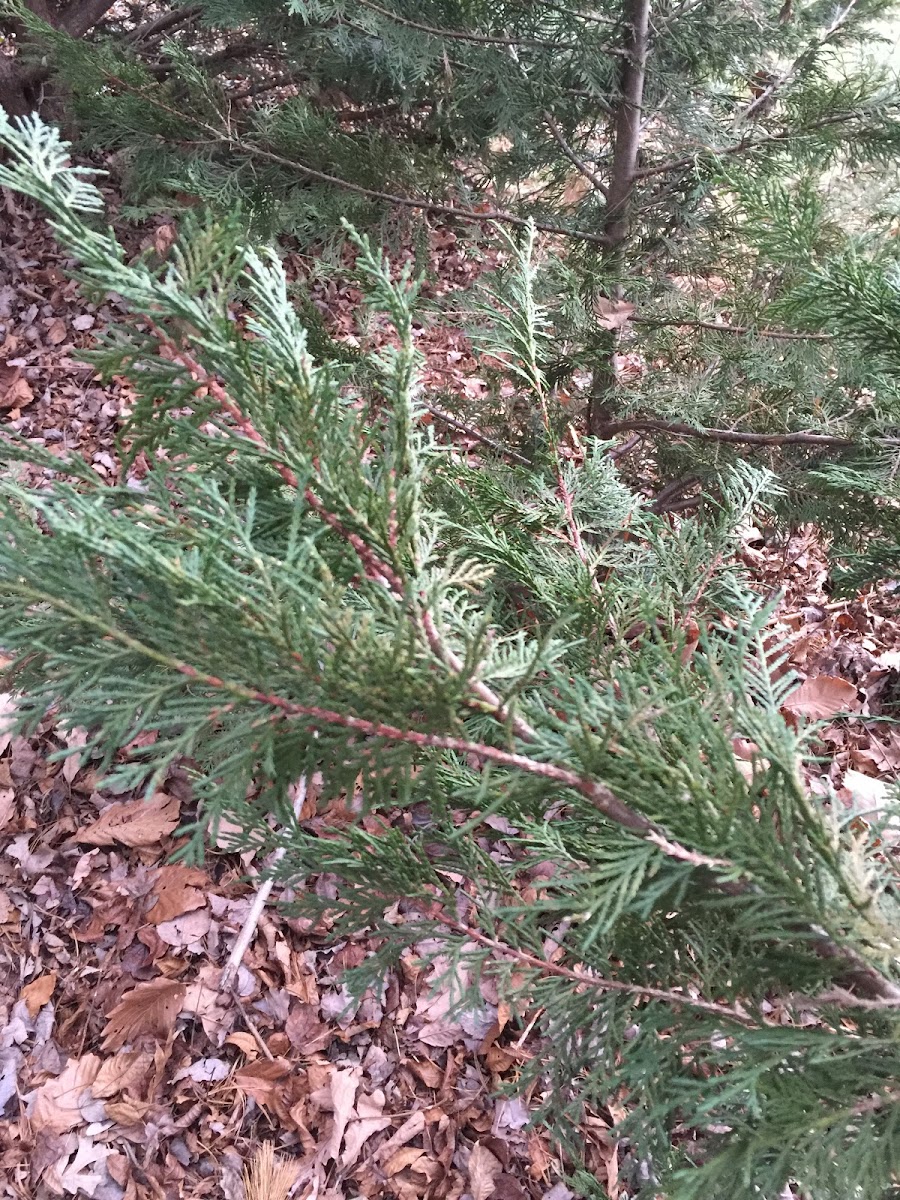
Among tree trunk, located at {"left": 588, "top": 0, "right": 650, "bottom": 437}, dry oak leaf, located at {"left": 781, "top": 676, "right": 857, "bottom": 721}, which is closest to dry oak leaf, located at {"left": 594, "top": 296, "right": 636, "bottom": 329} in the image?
tree trunk, located at {"left": 588, "top": 0, "right": 650, "bottom": 437}

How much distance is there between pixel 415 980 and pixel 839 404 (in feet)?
7.84

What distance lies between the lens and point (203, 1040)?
7.20 feet

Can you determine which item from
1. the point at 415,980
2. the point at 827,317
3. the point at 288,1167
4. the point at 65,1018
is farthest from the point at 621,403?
the point at 65,1018

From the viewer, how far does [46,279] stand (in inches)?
171

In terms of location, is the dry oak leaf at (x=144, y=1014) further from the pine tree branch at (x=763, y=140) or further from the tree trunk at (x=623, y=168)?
the pine tree branch at (x=763, y=140)

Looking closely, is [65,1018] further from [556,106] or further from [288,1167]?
[556,106]

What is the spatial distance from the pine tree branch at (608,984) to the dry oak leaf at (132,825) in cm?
165

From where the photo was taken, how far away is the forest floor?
6.57 ft

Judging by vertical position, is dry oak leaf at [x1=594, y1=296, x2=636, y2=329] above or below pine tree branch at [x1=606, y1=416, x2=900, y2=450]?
above

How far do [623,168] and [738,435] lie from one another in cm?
101

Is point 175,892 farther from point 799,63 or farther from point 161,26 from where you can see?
point 161,26

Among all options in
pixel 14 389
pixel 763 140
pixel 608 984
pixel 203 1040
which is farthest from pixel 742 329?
pixel 14 389

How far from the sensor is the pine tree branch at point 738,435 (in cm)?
215

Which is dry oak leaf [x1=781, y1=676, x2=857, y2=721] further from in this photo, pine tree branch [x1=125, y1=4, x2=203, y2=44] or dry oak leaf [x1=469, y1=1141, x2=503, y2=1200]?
pine tree branch [x1=125, y1=4, x2=203, y2=44]
